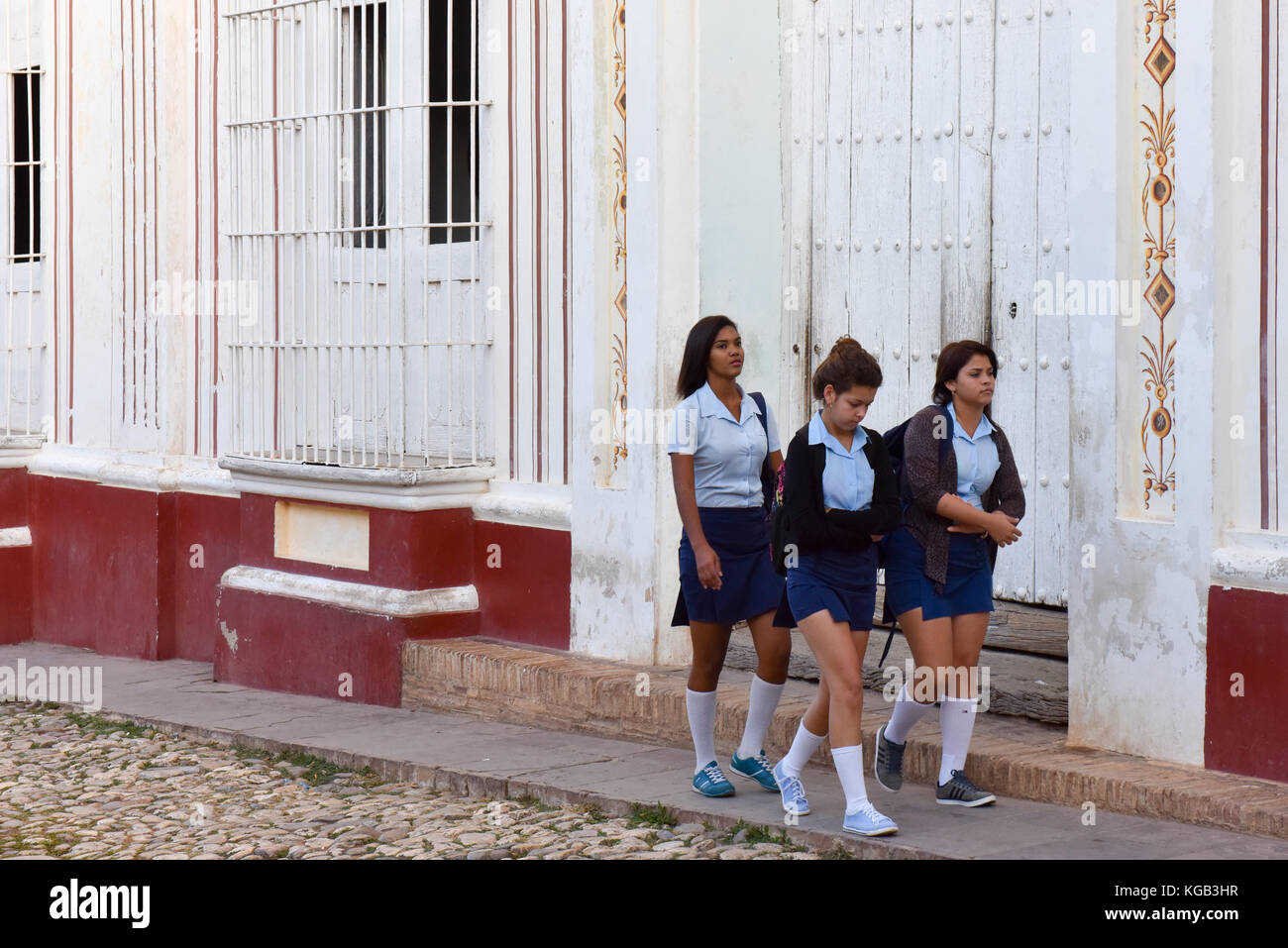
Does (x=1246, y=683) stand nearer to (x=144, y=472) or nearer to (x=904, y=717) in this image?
(x=904, y=717)

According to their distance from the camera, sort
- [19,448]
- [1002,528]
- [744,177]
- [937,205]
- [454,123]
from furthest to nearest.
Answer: [19,448] < [454,123] < [744,177] < [937,205] < [1002,528]

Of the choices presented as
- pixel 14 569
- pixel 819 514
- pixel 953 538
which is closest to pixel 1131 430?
pixel 953 538

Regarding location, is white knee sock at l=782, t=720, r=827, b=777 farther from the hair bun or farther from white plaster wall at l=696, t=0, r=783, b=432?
white plaster wall at l=696, t=0, r=783, b=432

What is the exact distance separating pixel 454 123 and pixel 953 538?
13.0ft

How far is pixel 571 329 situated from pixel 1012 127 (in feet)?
7.22

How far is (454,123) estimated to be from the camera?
8656 mm

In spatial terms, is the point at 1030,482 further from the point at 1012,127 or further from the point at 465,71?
the point at 465,71

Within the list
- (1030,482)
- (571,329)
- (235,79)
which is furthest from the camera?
(235,79)

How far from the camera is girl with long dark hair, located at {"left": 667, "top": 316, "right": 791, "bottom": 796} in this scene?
5961mm

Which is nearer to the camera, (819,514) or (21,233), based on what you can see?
(819,514)

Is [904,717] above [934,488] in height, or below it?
below

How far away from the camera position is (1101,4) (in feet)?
19.6

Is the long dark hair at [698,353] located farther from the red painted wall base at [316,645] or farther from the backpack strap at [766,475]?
the red painted wall base at [316,645]

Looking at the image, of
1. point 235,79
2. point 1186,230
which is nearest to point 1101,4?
point 1186,230
